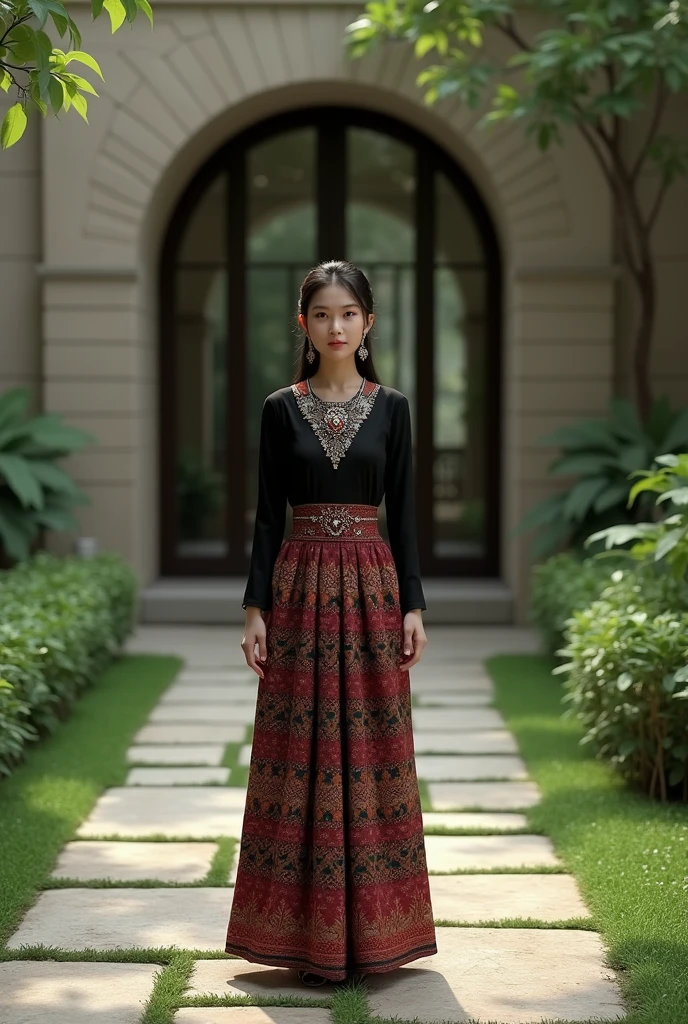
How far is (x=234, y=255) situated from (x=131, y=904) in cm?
651

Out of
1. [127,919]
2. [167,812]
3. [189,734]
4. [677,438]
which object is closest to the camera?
[127,919]

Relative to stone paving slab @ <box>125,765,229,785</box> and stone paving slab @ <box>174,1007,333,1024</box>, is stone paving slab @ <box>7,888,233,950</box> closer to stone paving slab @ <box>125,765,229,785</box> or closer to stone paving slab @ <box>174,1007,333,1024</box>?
stone paving slab @ <box>174,1007,333,1024</box>

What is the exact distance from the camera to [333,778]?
10.8 feet

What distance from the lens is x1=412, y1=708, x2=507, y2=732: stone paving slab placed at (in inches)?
247

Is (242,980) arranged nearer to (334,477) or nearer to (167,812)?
(334,477)

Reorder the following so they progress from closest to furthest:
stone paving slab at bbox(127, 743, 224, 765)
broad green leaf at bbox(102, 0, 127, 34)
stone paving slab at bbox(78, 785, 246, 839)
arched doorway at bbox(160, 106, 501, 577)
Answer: broad green leaf at bbox(102, 0, 127, 34) → stone paving slab at bbox(78, 785, 246, 839) → stone paving slab at bbox(127, 743, 224, 765) → arched doorway at bbox(160, 106, 501, 577)

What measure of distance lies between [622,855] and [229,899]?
1.20 m

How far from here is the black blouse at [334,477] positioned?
342 cm

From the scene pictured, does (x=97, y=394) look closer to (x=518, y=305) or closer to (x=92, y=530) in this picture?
(x=92, y=530)

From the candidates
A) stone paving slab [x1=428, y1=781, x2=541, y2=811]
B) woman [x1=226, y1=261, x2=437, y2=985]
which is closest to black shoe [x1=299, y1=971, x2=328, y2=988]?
woman [x1=226, y1=261, x2=437, y2=985]

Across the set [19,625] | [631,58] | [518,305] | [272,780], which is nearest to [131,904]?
[272,780]

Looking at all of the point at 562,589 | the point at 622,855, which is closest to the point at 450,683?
the point at 562,589

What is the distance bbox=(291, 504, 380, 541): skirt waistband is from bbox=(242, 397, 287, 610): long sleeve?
0.24 feet

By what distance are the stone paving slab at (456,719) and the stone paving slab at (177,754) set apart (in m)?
0.98
